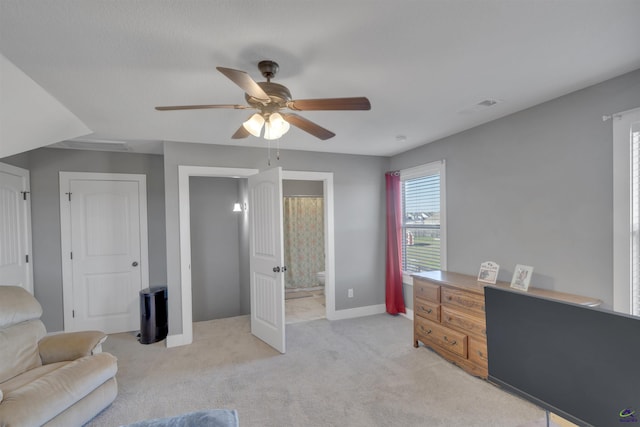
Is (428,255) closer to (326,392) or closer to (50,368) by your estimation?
A: (326,392)

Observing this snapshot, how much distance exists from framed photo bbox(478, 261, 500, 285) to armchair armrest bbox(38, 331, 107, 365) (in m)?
3.55

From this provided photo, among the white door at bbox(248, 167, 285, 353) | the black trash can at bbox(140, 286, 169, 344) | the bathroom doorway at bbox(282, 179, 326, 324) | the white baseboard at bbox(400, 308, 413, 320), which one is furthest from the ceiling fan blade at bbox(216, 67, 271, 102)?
the bathroom doorway at bbox(282, 179, 326, 324)

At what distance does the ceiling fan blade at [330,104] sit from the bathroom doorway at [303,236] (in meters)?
4.51

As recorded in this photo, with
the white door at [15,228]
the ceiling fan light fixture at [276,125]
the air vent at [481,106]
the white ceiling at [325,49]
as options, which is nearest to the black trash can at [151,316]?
the white door at [15,228]

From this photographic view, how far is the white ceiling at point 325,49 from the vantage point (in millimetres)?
1408

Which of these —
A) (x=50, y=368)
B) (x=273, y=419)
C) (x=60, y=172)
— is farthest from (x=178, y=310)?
(x=60, y=172)

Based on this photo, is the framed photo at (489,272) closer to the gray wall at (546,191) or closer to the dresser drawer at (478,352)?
the gray wall at (546,191)

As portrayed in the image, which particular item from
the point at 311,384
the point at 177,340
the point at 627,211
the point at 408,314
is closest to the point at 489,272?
the point at 627,211

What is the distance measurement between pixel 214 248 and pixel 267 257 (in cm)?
176

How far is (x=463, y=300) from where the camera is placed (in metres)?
2.86

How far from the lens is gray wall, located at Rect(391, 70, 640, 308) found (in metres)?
2.28

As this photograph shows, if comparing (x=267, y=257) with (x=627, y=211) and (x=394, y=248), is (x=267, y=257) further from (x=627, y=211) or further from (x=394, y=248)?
(x=627, y=211)

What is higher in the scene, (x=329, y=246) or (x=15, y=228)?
(x=15, y=228)

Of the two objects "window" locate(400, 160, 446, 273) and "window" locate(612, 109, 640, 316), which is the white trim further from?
"window" locate(612, 109, 640, 316)
